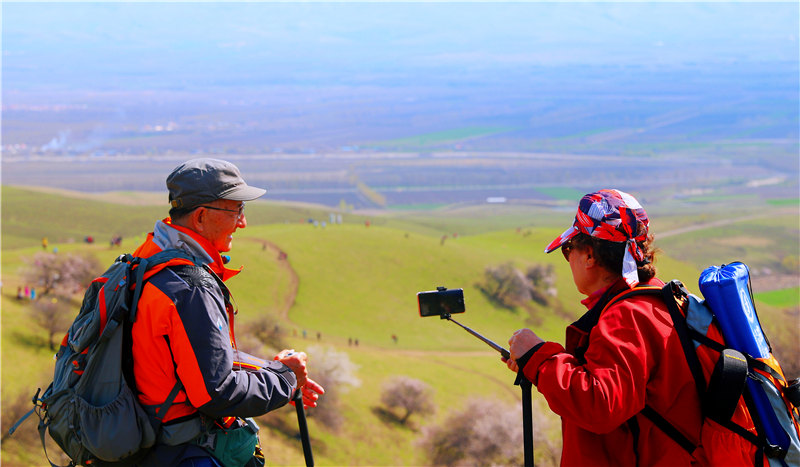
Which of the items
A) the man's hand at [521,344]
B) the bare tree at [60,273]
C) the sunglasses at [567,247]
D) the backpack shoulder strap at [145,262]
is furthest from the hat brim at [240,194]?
the bare tree at [60,273]

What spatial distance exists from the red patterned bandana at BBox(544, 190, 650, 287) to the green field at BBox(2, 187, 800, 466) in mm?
33963

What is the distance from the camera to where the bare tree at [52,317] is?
163 feet

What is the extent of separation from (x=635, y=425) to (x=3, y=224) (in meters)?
139

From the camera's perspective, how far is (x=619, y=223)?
381 centimetres

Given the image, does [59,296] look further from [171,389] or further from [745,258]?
[745,258]

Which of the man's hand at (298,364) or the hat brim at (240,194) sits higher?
the hat brim at (240,194)

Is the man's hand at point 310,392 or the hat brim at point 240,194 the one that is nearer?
the hat brim at point 240,194

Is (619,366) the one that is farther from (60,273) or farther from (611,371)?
(60,273)

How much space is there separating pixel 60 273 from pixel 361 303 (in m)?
32.2

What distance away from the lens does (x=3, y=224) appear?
4872 inches

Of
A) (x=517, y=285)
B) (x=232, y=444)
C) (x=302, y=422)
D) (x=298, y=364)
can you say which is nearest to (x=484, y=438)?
(x=302, y=422)

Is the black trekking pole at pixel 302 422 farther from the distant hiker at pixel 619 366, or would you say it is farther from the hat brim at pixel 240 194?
the distant hiker at pixel 619 366

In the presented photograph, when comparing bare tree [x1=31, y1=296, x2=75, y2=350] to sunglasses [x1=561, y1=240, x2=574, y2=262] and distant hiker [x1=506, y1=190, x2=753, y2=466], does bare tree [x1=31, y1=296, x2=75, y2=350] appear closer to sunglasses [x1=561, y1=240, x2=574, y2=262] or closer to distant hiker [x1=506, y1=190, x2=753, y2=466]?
sunglasses [x1=561, y1=240, x2=574, y2=262]

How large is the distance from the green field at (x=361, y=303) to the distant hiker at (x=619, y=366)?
33.7 m
